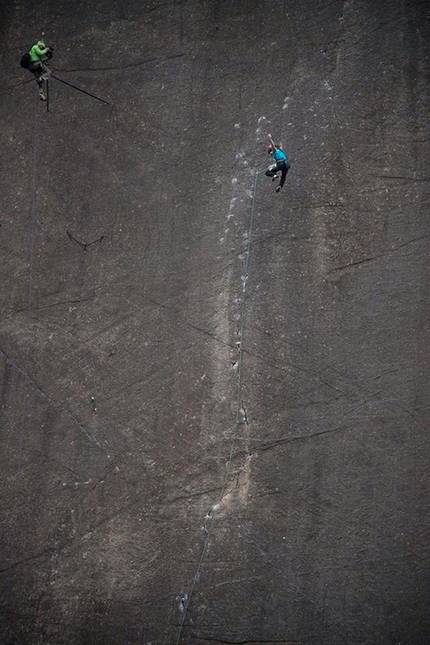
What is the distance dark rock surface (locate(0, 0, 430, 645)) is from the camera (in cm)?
1036

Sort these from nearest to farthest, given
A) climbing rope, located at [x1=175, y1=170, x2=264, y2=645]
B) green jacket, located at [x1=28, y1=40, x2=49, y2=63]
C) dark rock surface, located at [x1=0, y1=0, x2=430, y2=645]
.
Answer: dark rock surface, located at [x1=0, y1=0, x2=430, y2=645]
climbing rope, located at [x1=175, y1=170, x2=264, y2=645]
green jacket, located at [x1=28, y1=40, x2=49, y2=63]

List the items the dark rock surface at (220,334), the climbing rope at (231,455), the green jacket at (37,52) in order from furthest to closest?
the green jacket at (37,52), the climbing rope at (231,455), the dark rock surface at (220,334)

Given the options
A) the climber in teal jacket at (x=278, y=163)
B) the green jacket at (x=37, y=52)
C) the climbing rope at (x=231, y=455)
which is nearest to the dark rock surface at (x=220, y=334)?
the climbing rope at (x=231, y=455)

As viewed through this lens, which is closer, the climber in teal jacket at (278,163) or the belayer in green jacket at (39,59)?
the climber in teal jacket at (278,163)

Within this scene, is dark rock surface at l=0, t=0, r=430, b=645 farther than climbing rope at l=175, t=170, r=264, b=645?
No

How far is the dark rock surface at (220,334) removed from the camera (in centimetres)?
1036

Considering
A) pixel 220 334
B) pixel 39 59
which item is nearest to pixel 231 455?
pixel 220 334

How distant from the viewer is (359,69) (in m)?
10.8

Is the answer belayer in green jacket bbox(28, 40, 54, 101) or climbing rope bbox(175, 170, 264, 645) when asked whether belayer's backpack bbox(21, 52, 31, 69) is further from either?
climbing rope bbox(175, 170, 264, 645)

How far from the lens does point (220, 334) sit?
10742mm

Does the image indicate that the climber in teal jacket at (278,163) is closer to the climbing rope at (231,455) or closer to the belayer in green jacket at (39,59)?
the climbing rope at (231,455)

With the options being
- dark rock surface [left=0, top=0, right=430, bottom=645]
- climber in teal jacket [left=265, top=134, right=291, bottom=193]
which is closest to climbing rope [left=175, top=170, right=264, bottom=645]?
dark rock surface [left=0, top=0, right=430, bottom=645]

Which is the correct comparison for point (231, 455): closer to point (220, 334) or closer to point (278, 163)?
point (220, 334)

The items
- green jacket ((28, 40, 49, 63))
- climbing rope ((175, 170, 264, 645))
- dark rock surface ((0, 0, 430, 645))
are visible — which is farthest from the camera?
green jacket ((28, 40, 49, 63))
